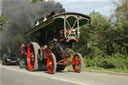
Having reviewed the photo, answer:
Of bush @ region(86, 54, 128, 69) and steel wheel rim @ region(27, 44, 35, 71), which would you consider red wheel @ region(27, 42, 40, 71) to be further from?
bush @ region(86, 54, 128, 69)

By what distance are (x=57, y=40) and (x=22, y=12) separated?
6.93 metres

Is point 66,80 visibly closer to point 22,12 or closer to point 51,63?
point 51,63

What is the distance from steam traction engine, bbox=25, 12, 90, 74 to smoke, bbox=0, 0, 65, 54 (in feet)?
12.0

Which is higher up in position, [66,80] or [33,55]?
[33,55]

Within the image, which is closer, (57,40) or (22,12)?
(57,40)

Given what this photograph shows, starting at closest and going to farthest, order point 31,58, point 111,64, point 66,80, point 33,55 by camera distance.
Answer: point 66,80 → point 33,55 → point 111,64 → point 31,58

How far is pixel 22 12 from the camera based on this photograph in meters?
17.0

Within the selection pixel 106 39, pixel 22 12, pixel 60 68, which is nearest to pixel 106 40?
pixel 106 39

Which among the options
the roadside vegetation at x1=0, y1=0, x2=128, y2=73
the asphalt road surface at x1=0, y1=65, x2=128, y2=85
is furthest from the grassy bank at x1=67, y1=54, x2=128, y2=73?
the asphalt road surface at x1=0, y1=65, x2=128, y2=85

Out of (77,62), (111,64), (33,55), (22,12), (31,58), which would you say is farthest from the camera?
Answer: (22,12)

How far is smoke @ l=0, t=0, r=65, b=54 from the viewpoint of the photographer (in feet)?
54.2

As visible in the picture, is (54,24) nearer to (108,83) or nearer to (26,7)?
(108,83)

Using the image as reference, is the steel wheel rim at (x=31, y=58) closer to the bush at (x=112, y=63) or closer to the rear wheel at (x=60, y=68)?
the rear wheel at (x=60, y=68)

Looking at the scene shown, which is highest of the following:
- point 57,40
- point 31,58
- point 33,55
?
point 57,40
